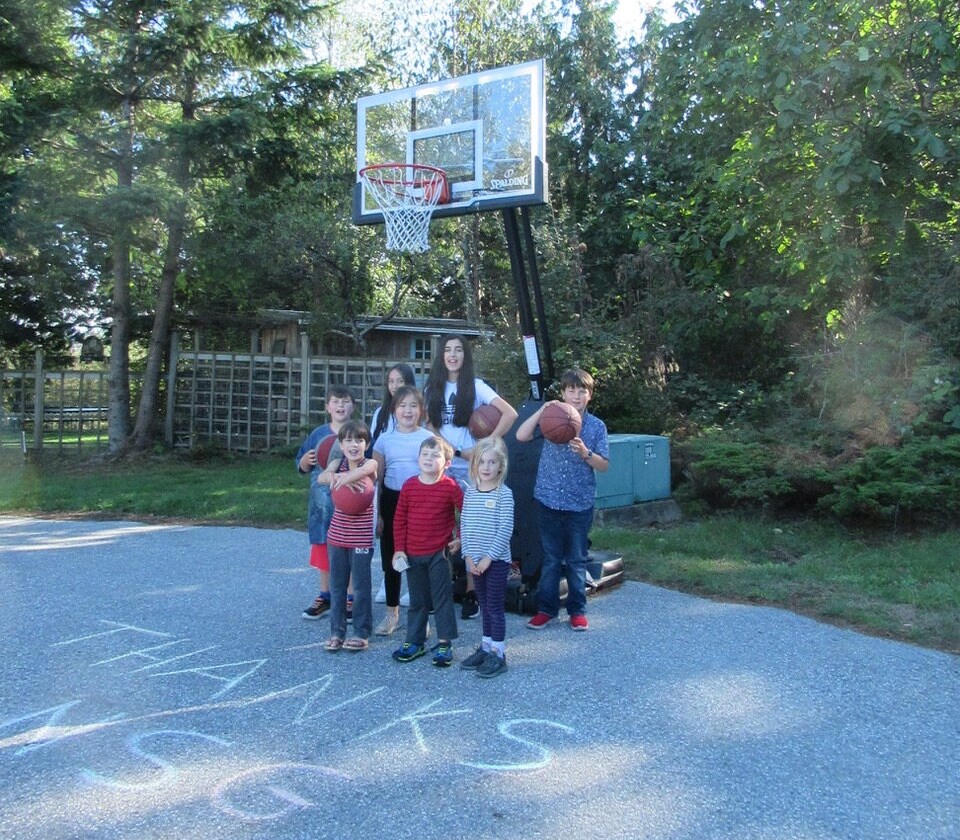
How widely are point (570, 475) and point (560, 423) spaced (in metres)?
0.36

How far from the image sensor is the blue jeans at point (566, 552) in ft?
18.7

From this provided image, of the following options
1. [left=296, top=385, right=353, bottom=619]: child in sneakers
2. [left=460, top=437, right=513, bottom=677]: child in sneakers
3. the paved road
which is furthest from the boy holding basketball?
[left=296, top=385, right=353, bottom=619]: child in sneakers

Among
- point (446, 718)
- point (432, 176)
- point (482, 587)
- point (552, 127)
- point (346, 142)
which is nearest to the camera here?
point (446, 718)

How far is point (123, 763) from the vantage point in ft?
12.2

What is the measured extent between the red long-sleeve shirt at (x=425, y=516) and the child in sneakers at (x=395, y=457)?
351 millimetres

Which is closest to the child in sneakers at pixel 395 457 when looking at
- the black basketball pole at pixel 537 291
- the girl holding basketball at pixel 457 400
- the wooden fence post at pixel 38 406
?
the girl holding basketball at pixel 457 400

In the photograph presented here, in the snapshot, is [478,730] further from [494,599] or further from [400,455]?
[400,455]

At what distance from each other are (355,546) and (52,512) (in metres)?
7.74

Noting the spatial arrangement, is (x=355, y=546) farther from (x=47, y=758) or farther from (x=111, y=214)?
(x=111, y=214)

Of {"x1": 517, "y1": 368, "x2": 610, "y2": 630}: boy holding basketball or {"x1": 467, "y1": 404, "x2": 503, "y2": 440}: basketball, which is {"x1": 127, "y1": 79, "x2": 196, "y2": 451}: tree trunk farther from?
{"x1": 517, "y1": 368, "x2": 610, "y2": 630}: boy holding basketball

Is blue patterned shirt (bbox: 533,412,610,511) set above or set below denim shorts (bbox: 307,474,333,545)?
above

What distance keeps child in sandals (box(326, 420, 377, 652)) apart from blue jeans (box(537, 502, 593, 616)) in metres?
1.13

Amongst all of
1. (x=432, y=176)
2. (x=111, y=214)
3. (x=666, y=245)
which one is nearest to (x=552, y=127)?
(x=666, y=245)

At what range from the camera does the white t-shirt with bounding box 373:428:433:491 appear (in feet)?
18.3
